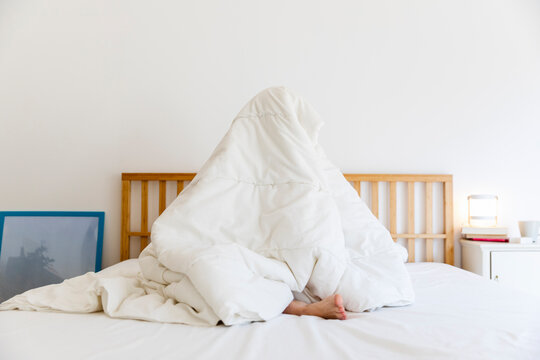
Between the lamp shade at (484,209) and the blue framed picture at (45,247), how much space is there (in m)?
1.98

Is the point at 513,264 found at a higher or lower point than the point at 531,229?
lower

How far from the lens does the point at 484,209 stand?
202 centimetres

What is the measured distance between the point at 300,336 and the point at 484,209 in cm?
162

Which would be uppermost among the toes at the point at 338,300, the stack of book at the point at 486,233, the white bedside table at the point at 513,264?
the stack of book at the point at 486,233

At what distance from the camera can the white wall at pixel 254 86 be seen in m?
2.12

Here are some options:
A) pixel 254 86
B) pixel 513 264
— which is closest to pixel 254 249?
pixel 254 86

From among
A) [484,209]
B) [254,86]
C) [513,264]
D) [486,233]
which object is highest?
[254,86]

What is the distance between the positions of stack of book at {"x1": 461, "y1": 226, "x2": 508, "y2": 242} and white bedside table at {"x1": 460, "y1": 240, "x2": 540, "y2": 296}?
8cm

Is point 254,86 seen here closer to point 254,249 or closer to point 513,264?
point 254,249

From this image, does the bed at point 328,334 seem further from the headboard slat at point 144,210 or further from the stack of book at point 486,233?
the headboard slat at point 144,210

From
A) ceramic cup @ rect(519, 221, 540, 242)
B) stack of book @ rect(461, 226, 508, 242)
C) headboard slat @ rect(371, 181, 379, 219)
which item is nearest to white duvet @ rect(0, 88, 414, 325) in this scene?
headboard slat @ rect(371, 181, 379, 219)

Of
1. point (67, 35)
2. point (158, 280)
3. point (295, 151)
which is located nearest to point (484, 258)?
point (295, 151)

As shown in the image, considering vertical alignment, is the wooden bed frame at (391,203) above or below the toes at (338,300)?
above

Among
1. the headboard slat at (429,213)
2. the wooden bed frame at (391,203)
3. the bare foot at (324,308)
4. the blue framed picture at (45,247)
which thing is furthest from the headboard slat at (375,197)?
the blue framed picture at (45,247)
